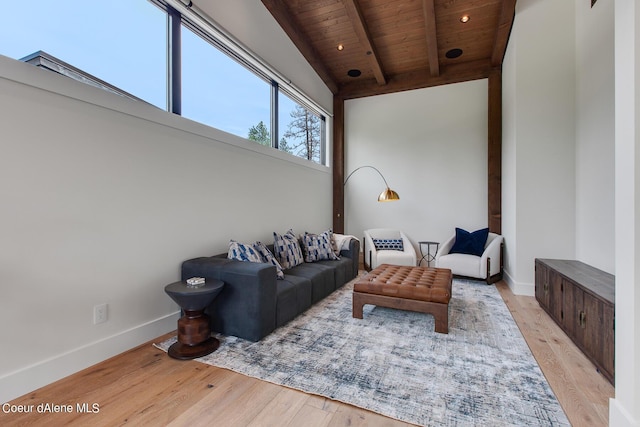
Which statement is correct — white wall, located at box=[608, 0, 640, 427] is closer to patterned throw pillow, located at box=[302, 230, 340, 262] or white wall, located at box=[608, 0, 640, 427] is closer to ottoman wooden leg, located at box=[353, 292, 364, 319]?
ottoman wooden leg, located at box=[353, 292, 364, 319]

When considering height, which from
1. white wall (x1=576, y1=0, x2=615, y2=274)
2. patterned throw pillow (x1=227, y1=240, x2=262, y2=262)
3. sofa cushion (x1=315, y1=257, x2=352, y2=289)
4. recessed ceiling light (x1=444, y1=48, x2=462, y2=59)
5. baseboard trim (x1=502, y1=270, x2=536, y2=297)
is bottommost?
baseboard trim (x1=502, y1=270, x2=536, y2=297)

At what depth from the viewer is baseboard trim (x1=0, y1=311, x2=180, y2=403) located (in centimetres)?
159

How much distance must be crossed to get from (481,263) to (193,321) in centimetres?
394

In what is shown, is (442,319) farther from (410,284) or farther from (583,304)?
(583,304)

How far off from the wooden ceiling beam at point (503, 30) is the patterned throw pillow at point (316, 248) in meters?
3.79

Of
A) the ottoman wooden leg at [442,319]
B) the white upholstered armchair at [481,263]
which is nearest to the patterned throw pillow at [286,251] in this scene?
the ottoman wooden leg at [442,319]

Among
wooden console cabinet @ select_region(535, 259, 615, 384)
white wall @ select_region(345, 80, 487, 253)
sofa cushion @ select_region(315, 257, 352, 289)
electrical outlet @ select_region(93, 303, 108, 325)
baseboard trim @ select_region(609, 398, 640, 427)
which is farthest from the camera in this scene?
white wall @ select_region(345, 80, 487, 253)

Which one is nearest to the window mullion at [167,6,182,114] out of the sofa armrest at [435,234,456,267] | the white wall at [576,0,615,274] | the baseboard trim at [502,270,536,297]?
the white wall at [576,0,615,274]

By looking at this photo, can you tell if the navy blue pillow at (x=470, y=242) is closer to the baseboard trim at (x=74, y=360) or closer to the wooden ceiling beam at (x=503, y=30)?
the wooden ceiling beam at (x=503, y=30)

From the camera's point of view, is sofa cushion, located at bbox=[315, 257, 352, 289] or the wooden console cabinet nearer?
the wooden console cabinet

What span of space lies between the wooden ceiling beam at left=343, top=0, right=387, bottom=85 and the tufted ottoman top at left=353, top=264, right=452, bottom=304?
337 centimetres

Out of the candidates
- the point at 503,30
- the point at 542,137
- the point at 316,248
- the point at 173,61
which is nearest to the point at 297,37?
the point at 173,61

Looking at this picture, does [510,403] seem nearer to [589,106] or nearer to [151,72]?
[589,106]

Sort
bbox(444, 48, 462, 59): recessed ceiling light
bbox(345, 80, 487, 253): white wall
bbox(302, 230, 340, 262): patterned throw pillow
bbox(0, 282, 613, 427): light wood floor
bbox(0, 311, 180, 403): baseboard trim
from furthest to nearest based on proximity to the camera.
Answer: bbox(345, 80, 487, 253): white wall
bbox(444, 48, 462, 59): recessed ceiling light
bbox(302, 230, 340, 262): patterned throw pillow
bbox(0, 311, 180, 403): baseboard trim
bbox(0, 282, 613, 427): light wood floor
